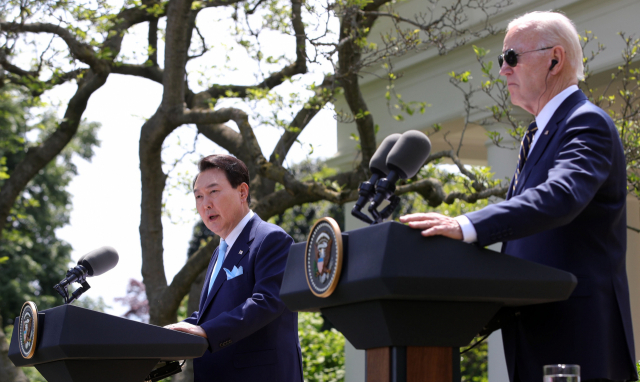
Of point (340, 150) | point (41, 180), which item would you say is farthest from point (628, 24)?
point (41, 180)

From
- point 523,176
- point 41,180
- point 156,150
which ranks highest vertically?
point 41,180

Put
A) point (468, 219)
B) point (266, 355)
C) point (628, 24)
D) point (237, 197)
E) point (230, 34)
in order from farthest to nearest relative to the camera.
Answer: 1. point (230, 34)
2. point (628, 24)
3. point (237, 197)
4. point (266, 355)
5. point (468, 219)

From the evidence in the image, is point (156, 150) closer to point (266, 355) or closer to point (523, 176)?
point (266, 355)

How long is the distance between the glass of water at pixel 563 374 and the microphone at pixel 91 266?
1.94 m

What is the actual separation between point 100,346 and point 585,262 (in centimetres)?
152

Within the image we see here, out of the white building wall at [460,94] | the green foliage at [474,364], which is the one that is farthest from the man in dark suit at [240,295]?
the green foliage at [474,364]

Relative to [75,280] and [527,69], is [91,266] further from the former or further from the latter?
[527,69]

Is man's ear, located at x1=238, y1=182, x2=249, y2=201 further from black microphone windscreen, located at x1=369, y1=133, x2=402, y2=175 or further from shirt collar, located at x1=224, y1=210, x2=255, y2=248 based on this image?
black microphone windscreen, located at x1=369, y1=133, x2=402, y2=175

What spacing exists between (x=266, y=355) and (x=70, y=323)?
891 millimetres

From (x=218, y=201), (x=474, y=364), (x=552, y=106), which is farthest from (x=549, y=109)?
(x=474, y=364)

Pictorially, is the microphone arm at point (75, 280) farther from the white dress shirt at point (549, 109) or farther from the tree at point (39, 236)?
the tree at point (39, 236)

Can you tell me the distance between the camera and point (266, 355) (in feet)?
9.70

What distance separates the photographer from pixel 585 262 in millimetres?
1955

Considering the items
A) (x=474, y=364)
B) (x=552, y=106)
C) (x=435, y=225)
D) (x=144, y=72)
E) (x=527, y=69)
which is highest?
(x=144, y=72)
